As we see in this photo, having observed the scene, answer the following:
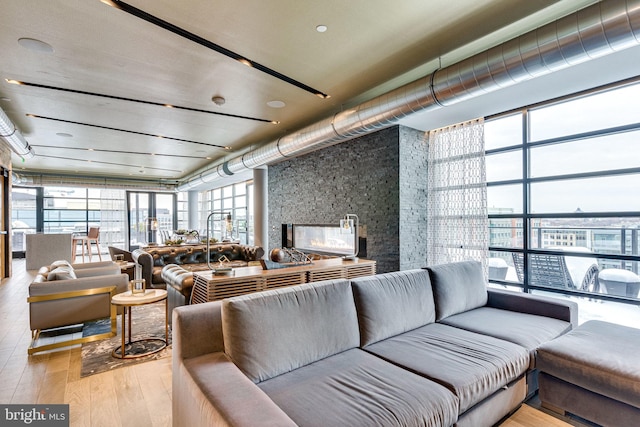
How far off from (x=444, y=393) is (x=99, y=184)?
13.6m

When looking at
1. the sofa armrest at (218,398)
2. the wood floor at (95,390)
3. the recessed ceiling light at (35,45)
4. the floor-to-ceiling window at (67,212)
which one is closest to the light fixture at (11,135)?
the recessed ceiling light at (35,45)

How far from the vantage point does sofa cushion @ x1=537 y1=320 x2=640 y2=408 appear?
72.6 inches

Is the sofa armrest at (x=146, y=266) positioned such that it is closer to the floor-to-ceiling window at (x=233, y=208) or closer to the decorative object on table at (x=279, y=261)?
the decorative object on table at (x=279, y=261)

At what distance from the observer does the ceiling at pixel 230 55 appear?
2547mm

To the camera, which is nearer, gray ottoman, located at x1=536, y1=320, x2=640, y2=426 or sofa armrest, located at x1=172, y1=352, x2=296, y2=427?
sofa armrest, located at x1=172, y1=352, x2=296, y2=427

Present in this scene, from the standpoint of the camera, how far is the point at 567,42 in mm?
2354

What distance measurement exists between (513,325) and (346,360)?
1.63 metres

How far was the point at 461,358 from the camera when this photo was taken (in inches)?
79.9

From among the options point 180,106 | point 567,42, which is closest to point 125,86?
point 180,106

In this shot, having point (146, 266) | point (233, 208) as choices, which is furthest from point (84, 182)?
point (146, 266)

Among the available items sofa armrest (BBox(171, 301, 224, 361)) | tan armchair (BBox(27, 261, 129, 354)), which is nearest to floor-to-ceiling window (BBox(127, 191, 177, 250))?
tan armchair (BBox(27, 261, 129, 354))

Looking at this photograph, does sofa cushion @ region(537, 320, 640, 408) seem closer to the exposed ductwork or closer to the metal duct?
the exposed ductwork

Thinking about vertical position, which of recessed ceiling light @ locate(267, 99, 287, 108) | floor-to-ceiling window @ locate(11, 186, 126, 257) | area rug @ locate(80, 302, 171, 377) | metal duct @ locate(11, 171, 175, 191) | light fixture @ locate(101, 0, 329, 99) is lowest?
area rug @ locate(80, 302, 171, 377)

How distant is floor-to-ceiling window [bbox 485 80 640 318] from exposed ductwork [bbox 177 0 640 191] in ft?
6.82
